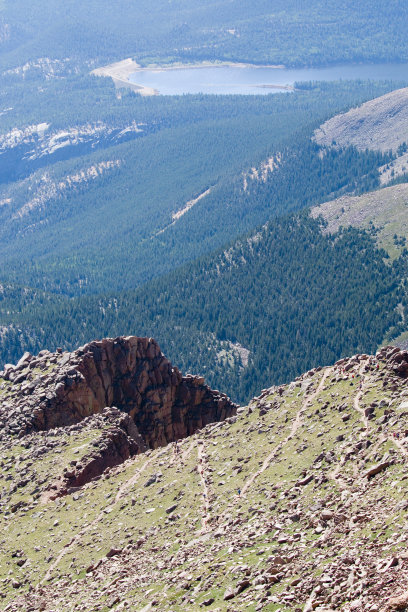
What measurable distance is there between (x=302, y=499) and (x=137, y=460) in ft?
76.5

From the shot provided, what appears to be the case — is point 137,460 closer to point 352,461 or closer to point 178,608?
point 352,461

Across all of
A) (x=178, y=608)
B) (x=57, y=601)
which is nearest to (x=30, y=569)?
(x=57, y=601)

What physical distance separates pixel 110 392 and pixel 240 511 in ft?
126

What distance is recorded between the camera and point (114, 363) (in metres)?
98.4

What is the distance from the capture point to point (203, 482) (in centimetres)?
6869

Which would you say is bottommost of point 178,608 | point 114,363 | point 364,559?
point 114,363

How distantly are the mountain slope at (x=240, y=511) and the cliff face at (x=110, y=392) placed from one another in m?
4.73

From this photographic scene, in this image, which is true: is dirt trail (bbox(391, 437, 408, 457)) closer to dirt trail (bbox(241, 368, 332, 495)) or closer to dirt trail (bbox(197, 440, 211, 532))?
dirt trail (bbox(241, 368, 332, 495))

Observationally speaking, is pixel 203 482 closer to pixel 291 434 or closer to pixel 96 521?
pixel 291 434

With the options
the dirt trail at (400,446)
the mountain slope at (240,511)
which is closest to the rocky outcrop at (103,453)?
the mountain slope at (240,511)

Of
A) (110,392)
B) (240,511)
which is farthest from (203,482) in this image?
(110,392)

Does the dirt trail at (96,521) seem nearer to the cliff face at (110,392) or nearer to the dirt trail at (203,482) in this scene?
the dirt trail at (203,482)

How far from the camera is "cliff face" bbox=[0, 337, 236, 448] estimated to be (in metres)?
89.2

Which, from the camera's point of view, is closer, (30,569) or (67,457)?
(30,569)
